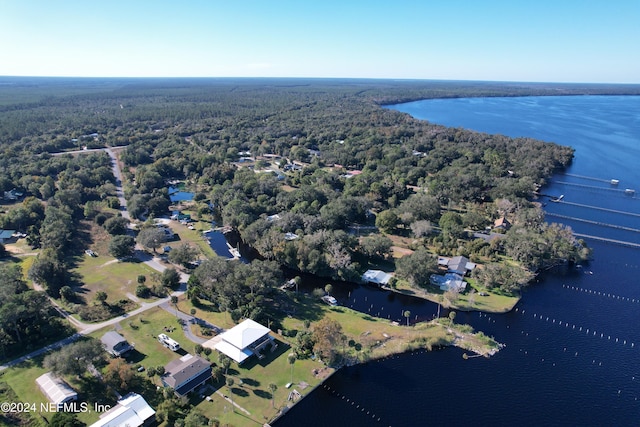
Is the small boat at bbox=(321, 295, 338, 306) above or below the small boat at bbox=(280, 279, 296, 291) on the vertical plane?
below

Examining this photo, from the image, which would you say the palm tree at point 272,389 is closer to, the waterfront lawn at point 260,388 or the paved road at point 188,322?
the waterfront lawn at point 260,388

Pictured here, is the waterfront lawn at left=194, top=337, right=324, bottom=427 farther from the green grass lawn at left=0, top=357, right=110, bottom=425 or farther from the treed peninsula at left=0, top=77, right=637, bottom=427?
the green grass lawn at left=0, top=357, right=110, bottom=425

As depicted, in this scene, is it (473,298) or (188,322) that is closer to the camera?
(188,322)

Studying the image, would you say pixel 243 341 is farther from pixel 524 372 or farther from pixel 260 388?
pixel 524 372

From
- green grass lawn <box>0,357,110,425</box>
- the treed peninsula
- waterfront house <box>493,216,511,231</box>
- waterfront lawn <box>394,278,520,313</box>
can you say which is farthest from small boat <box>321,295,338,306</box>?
waterfront house <box>493,216,511,231</box>

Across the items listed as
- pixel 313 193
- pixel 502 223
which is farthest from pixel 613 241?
pixel 313 193

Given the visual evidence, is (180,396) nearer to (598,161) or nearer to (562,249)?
(562,249)

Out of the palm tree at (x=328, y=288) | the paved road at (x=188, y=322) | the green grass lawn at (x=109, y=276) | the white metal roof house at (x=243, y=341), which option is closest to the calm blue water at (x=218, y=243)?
the green grass lawn at (x=109, y=276)

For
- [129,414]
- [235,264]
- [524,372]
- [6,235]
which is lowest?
[524,372]
